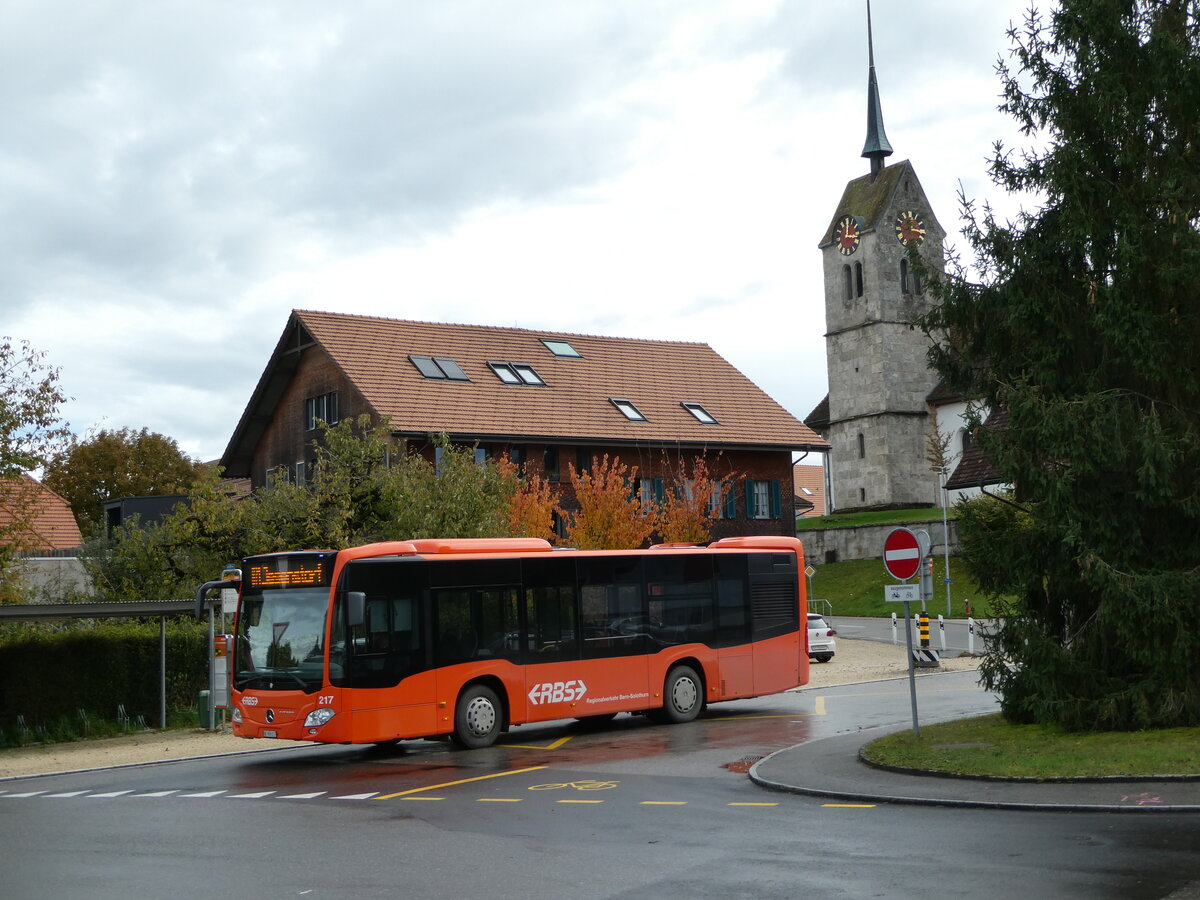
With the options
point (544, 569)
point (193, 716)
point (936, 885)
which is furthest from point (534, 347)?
point (936, 885)

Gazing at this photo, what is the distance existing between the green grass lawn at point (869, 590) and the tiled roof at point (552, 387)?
861 cm

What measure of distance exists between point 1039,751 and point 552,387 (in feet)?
123

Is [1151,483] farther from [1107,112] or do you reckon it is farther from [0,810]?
[0,810]

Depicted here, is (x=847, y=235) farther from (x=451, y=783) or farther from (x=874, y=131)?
(x=451, y=783)

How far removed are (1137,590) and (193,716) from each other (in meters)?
17.6

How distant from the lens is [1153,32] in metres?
15.9

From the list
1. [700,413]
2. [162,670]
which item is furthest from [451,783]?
[700,413]

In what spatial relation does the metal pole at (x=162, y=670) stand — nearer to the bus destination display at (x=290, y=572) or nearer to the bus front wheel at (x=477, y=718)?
the bus destination display at (x=290, y=572)

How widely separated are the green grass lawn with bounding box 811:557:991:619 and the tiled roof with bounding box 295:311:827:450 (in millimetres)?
8611

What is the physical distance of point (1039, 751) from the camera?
47.6 ft

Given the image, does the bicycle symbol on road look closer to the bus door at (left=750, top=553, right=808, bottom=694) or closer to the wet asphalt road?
the wet asphalt road

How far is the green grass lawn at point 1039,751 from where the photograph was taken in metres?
13.1

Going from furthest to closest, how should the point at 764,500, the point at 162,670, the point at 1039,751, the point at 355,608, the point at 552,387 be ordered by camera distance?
1. the point at 764,500
2. the point at 552,387
3. the point at 162,670
4. the point at 355,608
5. the point at 1039,751

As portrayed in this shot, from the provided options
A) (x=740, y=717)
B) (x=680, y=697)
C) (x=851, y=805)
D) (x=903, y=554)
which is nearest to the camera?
(x=851, y=805)
